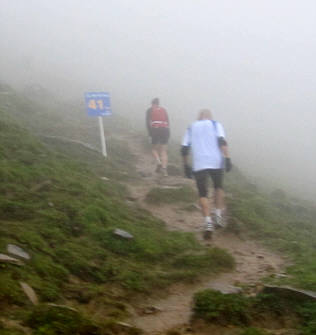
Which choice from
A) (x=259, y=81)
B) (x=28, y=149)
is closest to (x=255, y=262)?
(x=28, y=149)

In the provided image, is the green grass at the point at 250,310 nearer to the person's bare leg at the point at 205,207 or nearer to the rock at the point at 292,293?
the rock at the point at 292,293

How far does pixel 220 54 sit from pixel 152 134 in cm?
4617

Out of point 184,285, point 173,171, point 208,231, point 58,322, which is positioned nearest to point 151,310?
point 184,285

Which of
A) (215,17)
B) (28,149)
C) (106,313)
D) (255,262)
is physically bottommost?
(255,262)

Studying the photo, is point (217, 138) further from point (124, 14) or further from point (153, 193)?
point (124, 14)

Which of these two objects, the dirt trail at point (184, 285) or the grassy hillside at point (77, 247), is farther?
the dirt trail at point (184, 285)

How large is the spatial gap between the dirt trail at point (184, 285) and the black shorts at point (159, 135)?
0.98 m

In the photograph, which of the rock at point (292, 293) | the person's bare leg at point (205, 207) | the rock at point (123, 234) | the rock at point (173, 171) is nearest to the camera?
the rock at point (292, 293)

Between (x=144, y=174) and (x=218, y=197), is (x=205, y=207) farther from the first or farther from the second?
(x=144, y=174)

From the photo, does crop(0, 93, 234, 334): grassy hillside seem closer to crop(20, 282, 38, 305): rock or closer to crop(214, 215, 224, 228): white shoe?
crop(20, 282, 38, 305): rock

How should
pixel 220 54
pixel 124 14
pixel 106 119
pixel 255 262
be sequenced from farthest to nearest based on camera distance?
pixel 124 14 → pixel 220 54 → pixel 106 119 → pixel 255 262

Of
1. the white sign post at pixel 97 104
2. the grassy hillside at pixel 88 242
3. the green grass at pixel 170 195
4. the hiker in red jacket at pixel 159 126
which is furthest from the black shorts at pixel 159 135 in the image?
the green grass at pixel 170 195

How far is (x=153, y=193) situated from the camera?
428 inches

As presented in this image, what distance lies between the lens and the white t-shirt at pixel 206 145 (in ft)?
27.7
